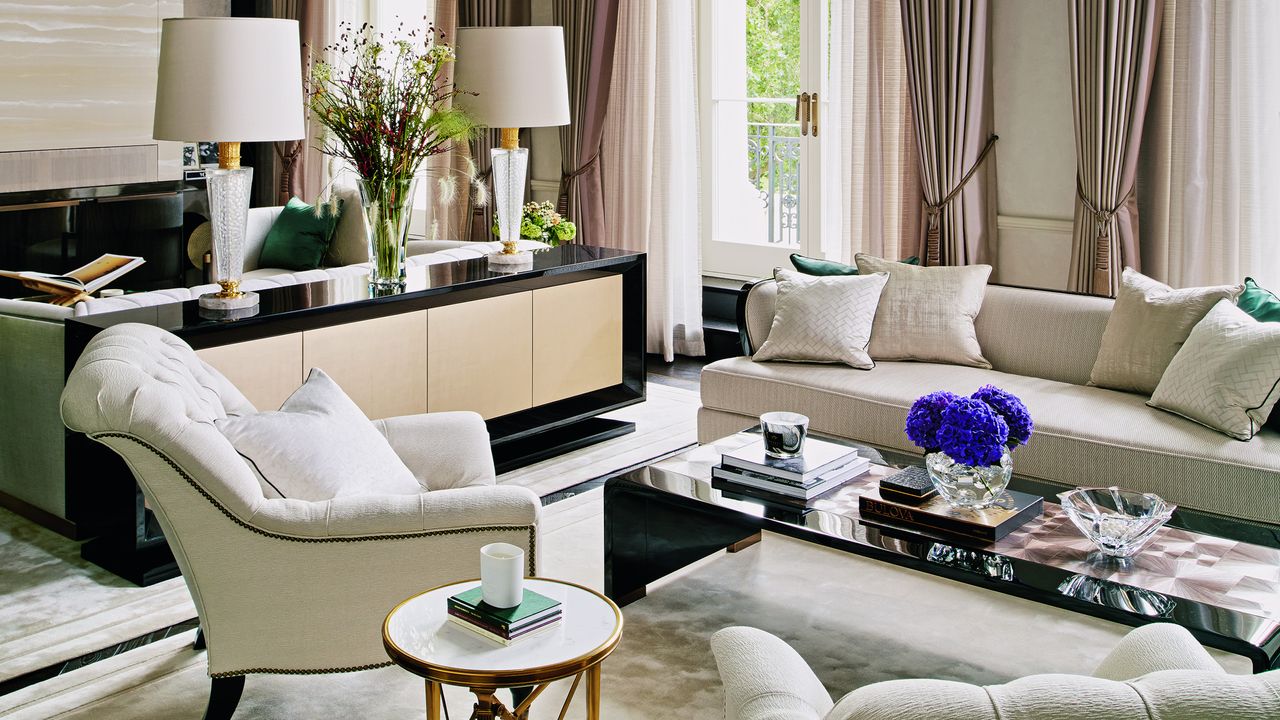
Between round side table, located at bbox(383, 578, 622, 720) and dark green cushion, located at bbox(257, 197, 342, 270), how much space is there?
402 cm

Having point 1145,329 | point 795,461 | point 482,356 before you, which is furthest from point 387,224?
point 1145,329

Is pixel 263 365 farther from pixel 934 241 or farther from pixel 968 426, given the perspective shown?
pixel 934 241

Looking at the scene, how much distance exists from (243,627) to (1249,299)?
3.05 m

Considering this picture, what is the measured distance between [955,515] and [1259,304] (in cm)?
154

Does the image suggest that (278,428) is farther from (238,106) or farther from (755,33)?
(755,33)

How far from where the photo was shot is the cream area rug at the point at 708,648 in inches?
104

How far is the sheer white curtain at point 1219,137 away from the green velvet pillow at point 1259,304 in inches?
41.9

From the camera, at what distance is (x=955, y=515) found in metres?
2.70

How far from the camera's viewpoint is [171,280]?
7156 millimetres

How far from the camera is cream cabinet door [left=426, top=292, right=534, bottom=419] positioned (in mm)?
4152

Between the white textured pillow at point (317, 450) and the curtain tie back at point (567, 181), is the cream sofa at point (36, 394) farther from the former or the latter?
the curtain tie back at point (567, 181)

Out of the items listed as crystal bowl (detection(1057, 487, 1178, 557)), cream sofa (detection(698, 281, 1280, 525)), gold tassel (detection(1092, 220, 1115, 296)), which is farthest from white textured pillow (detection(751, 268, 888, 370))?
crystal bowl (detection(1057, 487, 1178, 557))

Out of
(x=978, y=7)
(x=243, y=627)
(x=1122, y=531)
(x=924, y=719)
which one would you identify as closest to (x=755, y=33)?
(x=978, y=7)

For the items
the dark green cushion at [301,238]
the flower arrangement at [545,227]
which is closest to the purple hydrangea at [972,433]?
the flower arrangement at [545,227]
